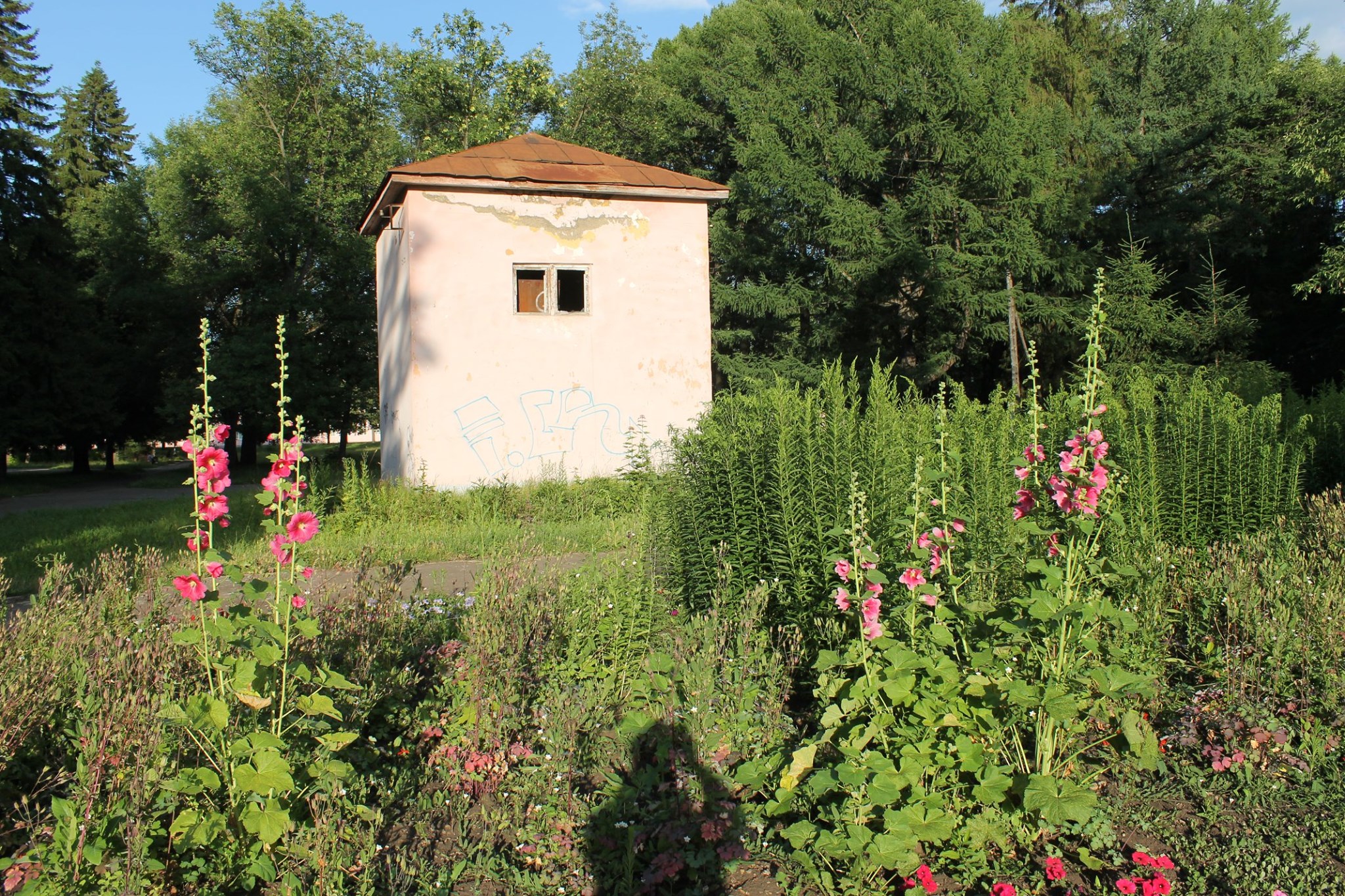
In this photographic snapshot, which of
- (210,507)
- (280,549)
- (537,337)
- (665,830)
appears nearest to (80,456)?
(537,337)

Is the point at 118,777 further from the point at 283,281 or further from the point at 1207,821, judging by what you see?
the point at 283,281

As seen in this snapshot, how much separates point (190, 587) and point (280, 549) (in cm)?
31

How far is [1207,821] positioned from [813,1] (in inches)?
1026

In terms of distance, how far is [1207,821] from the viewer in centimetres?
336

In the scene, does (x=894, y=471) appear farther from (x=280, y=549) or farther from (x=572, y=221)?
(x=572, y=221)

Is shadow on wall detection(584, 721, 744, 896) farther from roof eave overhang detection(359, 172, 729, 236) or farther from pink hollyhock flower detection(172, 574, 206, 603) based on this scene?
roof eave overhang detection(359, 172, 729, 236)

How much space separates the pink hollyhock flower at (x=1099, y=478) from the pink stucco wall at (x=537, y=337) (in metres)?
11.0

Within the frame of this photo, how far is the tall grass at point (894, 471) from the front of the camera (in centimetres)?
520

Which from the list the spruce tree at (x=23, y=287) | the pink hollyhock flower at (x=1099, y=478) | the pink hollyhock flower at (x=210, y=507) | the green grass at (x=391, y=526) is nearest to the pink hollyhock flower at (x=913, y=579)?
the pink hollyhock flower at (x=1099, y=478)

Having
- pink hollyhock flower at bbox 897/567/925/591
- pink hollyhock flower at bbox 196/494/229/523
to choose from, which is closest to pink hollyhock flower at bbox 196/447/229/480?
pink hollyhock flower at bbox 196/494/229/523

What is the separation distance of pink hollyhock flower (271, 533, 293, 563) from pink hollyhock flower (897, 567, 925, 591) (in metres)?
2.22

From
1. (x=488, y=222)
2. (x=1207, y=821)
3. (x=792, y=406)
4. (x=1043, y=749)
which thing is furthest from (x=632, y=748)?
(x=488, y=222)

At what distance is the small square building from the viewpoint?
13.6 m

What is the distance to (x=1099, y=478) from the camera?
327 cm
